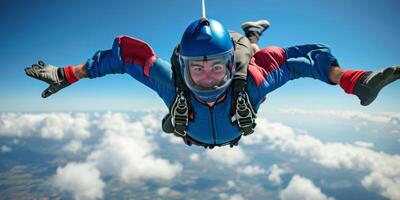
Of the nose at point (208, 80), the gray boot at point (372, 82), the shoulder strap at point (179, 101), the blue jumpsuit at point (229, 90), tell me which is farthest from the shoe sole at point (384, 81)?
the shoulder strap at point (179, 101)

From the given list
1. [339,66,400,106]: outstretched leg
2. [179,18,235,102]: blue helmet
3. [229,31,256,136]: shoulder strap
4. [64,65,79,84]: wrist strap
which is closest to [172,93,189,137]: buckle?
[179,18,235,102]: blue helmet

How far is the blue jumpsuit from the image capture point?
3.11 m

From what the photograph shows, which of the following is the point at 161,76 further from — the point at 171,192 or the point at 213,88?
the point at 171,192

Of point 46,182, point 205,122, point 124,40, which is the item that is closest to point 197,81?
point 205,122

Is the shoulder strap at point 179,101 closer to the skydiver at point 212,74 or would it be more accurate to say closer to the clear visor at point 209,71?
the skydiver at point 212,74

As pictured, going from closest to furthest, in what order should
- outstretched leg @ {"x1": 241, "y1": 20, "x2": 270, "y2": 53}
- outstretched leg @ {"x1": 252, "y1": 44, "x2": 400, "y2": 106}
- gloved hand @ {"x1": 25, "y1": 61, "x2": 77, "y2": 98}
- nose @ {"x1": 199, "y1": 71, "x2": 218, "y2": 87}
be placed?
1. outstretched leg @ {"x1": 252, "y1": 44, "x2": 400, "y2": 106}
2. nose @ {"x1": 199, "y1": 71, "x2": 218, "y2": 87}
3. gloved hand @ {"x1": 25, "y1": 61, "x2": 77, "y2": 98}
4. outstretched leg @ {"x1": 241, "y1": 20, "x2": 270, "y2": 53}

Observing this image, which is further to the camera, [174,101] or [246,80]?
[174,101]

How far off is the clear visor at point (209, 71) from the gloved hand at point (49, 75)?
1.79m

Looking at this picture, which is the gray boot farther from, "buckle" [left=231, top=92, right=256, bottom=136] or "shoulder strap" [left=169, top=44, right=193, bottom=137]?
"shoulder strap" [left=169, top=44, right=193, bottom=137]

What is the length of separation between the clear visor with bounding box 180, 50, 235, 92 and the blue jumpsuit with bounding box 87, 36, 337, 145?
360 mm

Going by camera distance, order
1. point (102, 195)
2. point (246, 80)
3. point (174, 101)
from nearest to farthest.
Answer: point (246, 80)
point (174, 101)
point (102, 195)

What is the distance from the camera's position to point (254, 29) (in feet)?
14.6

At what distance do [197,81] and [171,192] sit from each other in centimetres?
21007

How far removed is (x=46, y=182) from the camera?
620 feet
